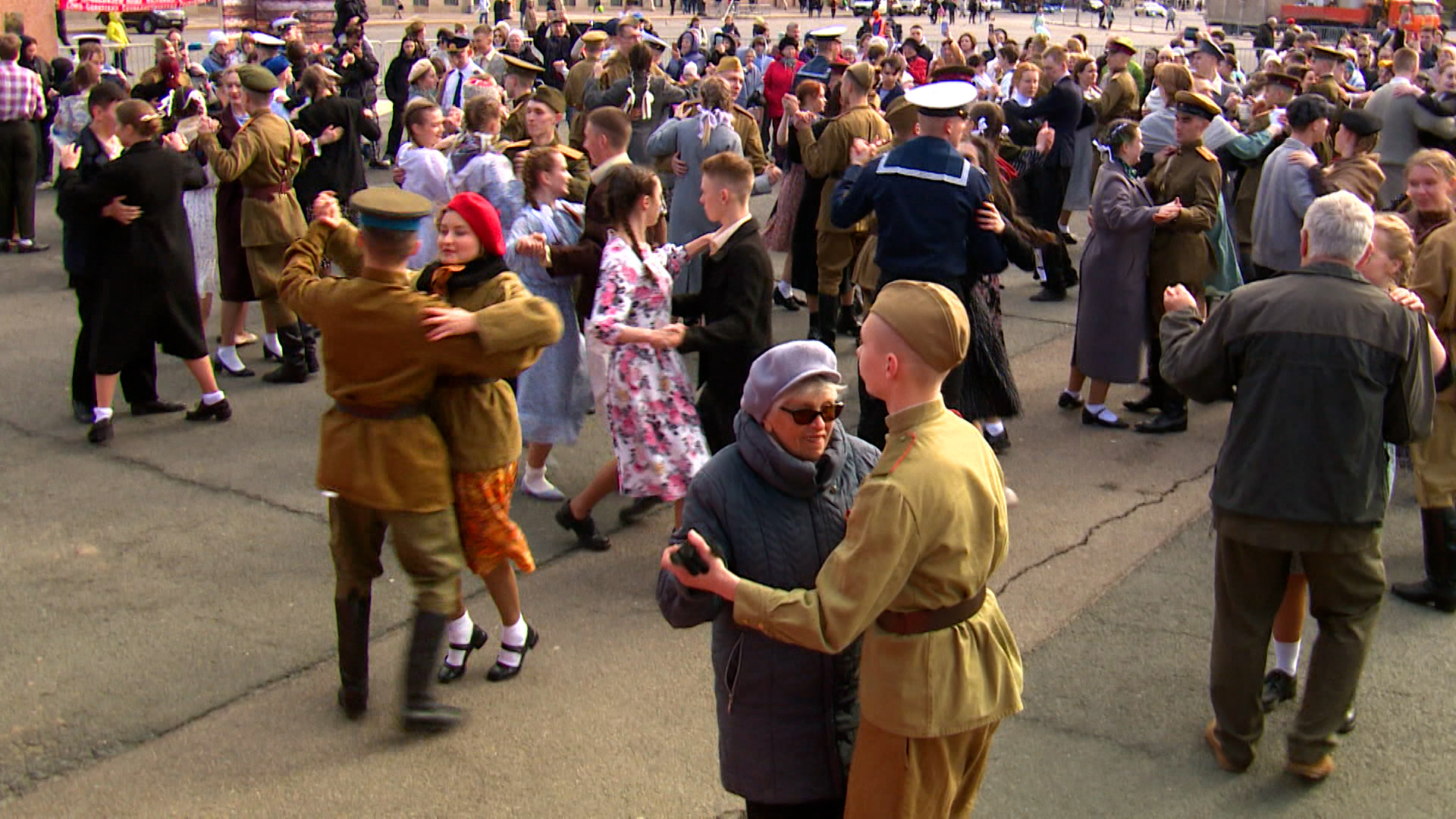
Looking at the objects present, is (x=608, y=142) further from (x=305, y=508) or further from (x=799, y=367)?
(x=799, y=367)

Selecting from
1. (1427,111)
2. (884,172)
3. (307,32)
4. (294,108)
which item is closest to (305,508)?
(884,172)

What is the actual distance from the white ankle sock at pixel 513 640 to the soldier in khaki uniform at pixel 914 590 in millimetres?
2168

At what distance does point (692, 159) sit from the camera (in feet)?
30.7

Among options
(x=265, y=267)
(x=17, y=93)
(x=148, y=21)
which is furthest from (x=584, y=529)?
(x=148, y=21)

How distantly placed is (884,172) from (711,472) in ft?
12.1

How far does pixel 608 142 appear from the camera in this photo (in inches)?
283

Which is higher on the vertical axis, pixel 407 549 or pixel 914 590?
pixel 914 590

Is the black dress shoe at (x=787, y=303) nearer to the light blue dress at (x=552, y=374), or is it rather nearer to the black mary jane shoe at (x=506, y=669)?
the light blue dress at (x=552, y=374)

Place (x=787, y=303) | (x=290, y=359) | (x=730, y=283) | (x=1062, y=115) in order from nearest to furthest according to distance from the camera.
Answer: (x=730, y=283) → (x=290, y=359) → (x=787, y=303) → (x=1062, y=115)

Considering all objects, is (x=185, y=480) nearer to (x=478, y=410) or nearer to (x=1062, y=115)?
(x=478, y=410)

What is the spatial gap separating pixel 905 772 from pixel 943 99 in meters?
4.11

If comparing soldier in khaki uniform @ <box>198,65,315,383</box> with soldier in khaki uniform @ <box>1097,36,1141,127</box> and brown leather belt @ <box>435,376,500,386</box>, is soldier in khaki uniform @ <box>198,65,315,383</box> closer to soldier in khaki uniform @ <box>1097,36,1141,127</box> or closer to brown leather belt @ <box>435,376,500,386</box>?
brown leather belt @ <box>435,376,500,386</box>

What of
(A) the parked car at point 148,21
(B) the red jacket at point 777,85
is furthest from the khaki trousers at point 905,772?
(A) the parked car at point 148,21

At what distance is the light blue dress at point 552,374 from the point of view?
6.70 meters
